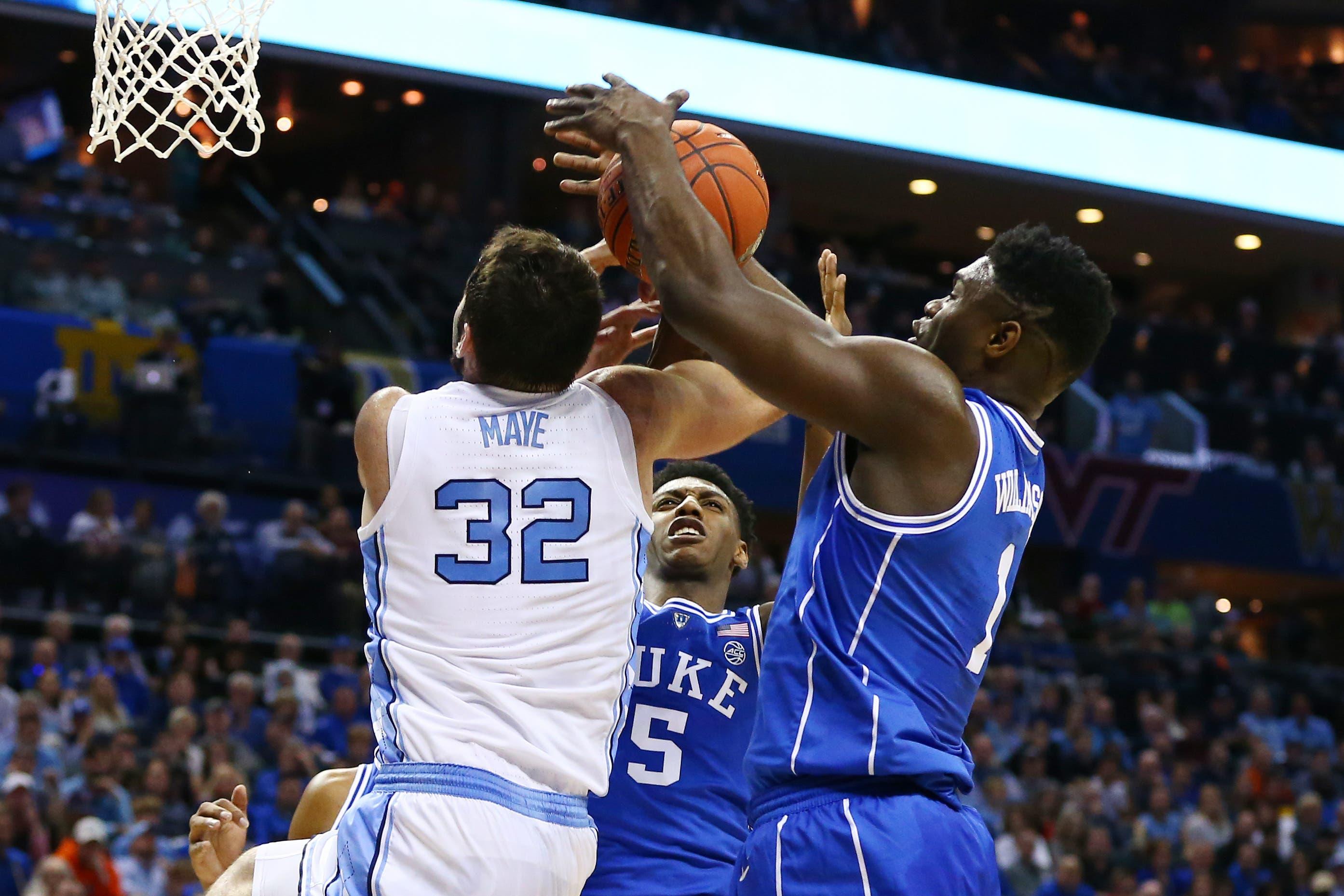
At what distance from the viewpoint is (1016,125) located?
19297mm

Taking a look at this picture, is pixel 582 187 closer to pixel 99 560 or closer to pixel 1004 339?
pixel 1004 339

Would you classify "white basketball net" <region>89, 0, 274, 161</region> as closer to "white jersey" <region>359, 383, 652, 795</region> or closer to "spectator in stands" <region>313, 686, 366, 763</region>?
"white jersey" <region>359, 383, 652, 795</region>

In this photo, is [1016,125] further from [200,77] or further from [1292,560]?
[200,77]

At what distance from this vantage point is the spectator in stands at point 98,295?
14.3 metres

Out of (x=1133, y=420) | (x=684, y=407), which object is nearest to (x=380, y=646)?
(x=684, y=407)

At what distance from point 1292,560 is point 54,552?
47.2 feet

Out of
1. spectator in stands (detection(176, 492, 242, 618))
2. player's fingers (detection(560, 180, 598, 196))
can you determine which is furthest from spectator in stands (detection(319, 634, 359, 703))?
player's fingers (detection(560, 180, 598, 196))

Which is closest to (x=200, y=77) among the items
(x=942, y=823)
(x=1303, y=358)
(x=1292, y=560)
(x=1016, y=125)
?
(x=942, y=823)

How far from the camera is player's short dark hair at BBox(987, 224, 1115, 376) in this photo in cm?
312

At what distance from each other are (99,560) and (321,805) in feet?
27.6

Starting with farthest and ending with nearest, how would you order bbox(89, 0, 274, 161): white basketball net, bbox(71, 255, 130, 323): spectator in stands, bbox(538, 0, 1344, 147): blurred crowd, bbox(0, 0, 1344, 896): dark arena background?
1. bbox(538, 0, 1344, 147): blurred crowd
2. bbox(71, 255, 130, 323): spectator in stands
3. bbox(0, 0, 1344, 896): dark arena background
4. bbox(89, 0, 274, 161): white basketball net

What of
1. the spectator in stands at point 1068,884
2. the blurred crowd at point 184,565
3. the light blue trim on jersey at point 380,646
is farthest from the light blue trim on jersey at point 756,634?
the blurred crowd at point 184,565

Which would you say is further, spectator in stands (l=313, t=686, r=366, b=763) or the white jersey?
spectator in stands (l=313, t=686, r=366, b=763)

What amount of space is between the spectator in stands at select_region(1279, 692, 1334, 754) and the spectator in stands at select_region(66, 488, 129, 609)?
1075 cm
